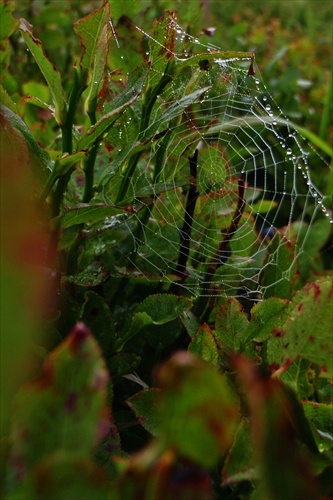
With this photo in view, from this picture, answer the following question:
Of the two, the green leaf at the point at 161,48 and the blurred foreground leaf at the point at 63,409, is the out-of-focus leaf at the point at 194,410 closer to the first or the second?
the blurred foreground leaf at the point at 63,409

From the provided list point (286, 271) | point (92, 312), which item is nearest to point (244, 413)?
point (92, 312)

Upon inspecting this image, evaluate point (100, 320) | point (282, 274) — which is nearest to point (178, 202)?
point (282, 274)

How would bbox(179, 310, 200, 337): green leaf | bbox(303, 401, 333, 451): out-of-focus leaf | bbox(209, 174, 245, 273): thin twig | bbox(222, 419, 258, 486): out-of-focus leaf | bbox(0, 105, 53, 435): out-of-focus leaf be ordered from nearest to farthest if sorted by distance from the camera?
1. bbox(0, 105, 53, 435): out-of-focus leaf
2. bbox(222, 419, 258, 486): out-of-focus leaf
3. bbox(303, 401, 333, 451): out-of-focus leaf
4. bbox(179, 310, 200, 337): green leaf
5. bbox(209, 174, 245, 273): thin twig

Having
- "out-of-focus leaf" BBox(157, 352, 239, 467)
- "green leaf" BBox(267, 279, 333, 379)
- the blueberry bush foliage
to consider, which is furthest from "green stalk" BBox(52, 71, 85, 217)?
"out-of-focus leaf" BBox(157, 352, 239, 467)

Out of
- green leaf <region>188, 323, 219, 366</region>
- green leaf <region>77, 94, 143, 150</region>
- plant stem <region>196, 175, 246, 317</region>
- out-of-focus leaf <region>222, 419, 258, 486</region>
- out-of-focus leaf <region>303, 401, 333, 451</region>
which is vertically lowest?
out-of-focus leaf <region>303, 401, 333, 451</region>

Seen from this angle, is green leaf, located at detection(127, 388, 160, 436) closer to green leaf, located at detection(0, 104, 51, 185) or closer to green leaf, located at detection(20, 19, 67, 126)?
green leaf, located at detection(0, 104, 51, 185)

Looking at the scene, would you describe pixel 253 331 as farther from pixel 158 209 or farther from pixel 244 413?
pixel 158 209

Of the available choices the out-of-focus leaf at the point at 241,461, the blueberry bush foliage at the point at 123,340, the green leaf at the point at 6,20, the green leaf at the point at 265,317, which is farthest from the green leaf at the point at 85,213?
the green leaf at the point at 6,20
